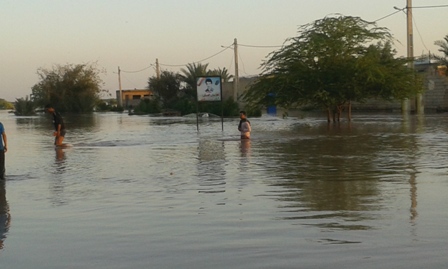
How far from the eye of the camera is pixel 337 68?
37.7 metres

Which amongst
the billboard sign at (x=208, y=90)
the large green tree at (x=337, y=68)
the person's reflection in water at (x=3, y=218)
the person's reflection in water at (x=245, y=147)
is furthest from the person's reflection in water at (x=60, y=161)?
the large green tree at (x=337, y=68)

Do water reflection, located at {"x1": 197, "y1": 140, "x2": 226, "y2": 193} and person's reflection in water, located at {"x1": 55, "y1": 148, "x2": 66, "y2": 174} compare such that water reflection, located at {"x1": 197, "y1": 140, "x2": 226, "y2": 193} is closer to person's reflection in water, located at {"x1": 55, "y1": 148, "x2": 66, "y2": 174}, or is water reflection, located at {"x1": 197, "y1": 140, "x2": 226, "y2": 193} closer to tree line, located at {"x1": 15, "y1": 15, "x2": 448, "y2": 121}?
person's reflection in water, located at {"x1": 55, "y1": 148, "x2": 66, "y2": 174}

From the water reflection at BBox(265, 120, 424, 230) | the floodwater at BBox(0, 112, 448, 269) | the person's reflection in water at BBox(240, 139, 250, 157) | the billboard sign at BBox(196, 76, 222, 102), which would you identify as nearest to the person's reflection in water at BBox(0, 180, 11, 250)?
the floodwater at BBox(0, 112, 448, 269)

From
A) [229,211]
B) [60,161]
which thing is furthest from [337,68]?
[229,211]

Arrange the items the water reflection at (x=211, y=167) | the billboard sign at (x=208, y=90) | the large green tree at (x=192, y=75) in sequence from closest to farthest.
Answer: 1. the water reflection at (x=211, y=167)
2. the billboard sign at (x=208, y=90)
3. the large green tree at (x=192, y=75)

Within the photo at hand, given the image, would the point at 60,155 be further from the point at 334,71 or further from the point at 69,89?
the point at 69,89

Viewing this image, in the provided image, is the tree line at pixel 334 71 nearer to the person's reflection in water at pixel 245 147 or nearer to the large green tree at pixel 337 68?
the large green tree at pixel 337 68

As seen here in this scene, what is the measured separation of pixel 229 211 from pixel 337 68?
92.8 ft

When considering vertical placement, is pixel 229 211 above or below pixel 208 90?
below

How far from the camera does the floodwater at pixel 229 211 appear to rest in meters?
7.38

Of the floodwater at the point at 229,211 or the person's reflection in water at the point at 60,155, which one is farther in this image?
the person's reflection in water at the point at 60,155

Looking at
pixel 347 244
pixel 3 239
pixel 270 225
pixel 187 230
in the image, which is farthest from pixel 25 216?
pixel 347 244

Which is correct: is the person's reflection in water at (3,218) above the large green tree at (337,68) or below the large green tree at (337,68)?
below

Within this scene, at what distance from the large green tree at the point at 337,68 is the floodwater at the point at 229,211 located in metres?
17.1
